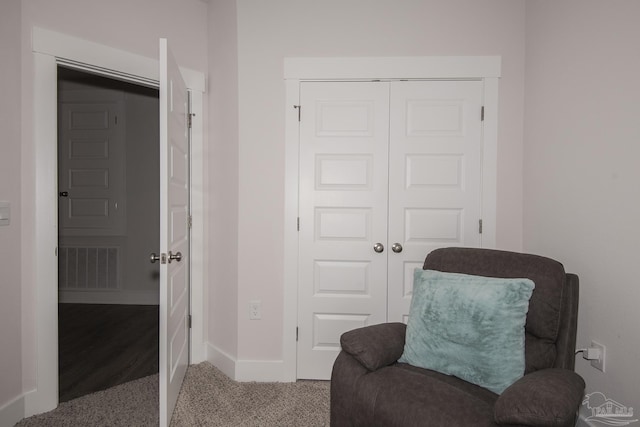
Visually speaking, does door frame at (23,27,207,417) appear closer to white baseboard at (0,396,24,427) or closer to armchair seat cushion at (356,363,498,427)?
white baseboard at (0,396,24,427)

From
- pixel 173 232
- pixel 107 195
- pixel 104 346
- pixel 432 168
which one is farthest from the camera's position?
pixel 107 195

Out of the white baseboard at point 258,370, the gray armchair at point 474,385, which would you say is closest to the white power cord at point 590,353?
the gray armchair at point 474,385

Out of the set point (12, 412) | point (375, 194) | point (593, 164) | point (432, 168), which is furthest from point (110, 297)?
point (593, 164)

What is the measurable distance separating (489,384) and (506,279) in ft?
1.39

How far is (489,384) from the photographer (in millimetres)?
1421

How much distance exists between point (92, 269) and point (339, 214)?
333 cm

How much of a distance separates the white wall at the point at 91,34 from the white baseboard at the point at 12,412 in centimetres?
8

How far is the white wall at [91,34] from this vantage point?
6.30ft

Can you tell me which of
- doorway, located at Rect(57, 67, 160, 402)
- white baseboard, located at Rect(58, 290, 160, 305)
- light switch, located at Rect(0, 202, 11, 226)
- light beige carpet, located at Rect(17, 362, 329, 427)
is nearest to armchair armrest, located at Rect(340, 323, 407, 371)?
light beige carpet, located at Rect(17, 362, 329, 427)

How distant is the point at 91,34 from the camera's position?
2.11m

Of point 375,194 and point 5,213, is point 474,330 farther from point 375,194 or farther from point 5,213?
point 5,213

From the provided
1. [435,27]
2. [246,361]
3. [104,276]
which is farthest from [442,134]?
[104,276]

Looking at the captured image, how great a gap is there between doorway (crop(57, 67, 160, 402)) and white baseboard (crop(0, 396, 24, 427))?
6.92 feet

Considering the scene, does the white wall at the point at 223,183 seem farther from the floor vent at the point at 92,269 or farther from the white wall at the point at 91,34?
the floor vent at the point at 92,269
